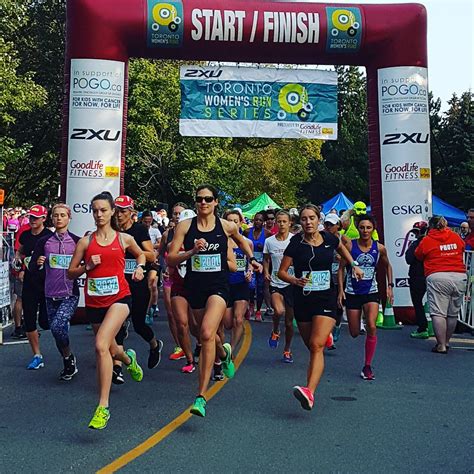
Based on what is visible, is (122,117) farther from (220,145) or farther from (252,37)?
(220,145)

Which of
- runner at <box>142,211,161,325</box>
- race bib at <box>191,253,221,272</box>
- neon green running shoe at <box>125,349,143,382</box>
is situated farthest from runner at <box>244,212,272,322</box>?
race bib at <box>191,253,221,272</box>

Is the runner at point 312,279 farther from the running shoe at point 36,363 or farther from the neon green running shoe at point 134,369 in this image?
the running shoe at point 36,363

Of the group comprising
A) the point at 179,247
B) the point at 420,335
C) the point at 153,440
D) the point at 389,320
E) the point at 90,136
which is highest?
the point at 90,136

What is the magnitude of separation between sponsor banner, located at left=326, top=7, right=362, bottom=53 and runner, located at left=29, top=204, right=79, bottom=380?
6775 millimetres

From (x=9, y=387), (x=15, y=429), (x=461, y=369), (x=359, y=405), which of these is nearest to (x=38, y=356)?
(x=9, y=387)

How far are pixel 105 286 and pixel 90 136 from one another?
21.8 feet

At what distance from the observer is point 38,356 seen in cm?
908

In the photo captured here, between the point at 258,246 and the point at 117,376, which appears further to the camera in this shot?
the point at 258,246

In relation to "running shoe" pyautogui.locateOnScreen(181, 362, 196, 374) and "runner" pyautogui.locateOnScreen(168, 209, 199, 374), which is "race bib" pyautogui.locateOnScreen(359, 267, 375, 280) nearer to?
"runner" pyautogui.locateOnScreen(168, 209, 199, 374)

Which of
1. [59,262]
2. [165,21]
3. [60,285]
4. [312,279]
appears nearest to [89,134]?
[165,21]

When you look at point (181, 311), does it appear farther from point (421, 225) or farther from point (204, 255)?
point (421, 225)

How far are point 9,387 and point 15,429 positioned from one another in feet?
5.97

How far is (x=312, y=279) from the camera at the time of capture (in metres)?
7.15

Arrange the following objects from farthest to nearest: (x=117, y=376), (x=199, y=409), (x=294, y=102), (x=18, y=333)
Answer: (x=294, y=102) < (x=18, y=333) < (x=117, y=376) < (x=199, y=409)
